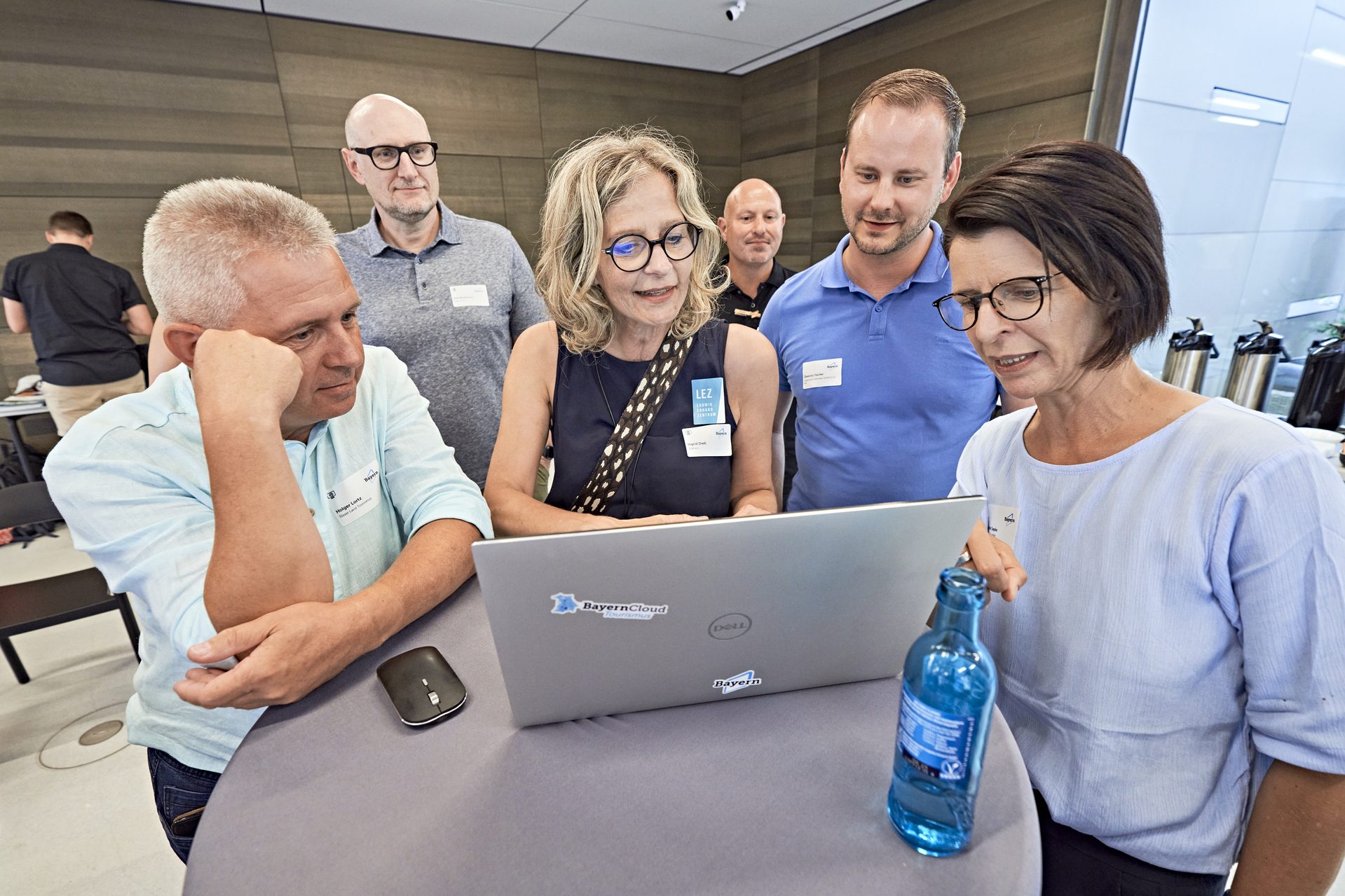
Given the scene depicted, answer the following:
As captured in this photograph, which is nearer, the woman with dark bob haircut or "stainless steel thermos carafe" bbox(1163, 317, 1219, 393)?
the woman with dark bob haircut

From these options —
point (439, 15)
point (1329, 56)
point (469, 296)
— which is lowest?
point (469, 296)

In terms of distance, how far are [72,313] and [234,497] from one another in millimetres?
4186

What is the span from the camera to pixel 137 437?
914mm

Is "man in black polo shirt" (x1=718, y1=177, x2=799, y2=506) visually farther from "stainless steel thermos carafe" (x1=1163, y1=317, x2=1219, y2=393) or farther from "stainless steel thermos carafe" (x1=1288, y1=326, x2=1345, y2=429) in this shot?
"stainless steel thermos carafe" (x1=1288, y1=326, x2=1345, y2=429)

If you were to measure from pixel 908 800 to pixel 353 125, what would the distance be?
261cm

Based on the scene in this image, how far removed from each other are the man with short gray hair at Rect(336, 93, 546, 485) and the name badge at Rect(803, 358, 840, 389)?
3.85 feet

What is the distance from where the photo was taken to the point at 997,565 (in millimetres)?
851

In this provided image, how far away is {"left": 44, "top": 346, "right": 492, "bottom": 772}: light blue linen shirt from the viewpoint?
87 centimetres

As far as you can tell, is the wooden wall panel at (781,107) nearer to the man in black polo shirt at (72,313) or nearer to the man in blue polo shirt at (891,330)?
the man in blue polo shirt at (891,330)

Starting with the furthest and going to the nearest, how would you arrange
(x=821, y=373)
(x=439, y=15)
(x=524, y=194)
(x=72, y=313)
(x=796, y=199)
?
(x=796, y=199), (x=524, y=194), (x=439, y=15), (x=72, y=313), (x=821, y=373)

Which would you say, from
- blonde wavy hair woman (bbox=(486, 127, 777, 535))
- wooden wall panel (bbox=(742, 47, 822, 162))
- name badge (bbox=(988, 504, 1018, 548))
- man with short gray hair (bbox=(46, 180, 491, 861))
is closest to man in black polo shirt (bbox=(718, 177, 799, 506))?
blonde wavy hair woman (bbox=(486, 127, 777, 535))

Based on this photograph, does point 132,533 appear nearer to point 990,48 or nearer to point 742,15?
point 990,48

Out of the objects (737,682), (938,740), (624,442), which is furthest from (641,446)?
(938,740)

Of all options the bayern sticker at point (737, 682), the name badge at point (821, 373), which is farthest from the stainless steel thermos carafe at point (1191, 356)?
the bayern sticker at point (737, 682)
